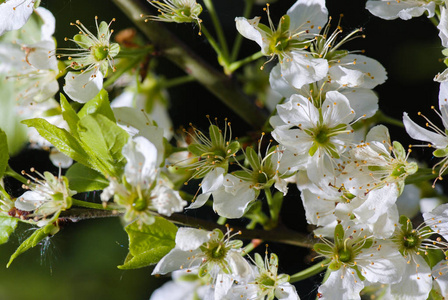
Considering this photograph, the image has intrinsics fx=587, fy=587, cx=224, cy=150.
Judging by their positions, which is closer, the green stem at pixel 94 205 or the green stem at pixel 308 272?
the green stem at pixel 94 205

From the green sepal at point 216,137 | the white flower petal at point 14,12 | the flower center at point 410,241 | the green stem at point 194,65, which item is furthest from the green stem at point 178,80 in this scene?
the flower center at point 410,241

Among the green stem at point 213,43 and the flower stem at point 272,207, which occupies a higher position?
the green stem at point 213,43

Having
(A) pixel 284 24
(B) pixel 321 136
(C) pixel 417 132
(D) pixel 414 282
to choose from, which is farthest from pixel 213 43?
(D) pixel 414 282

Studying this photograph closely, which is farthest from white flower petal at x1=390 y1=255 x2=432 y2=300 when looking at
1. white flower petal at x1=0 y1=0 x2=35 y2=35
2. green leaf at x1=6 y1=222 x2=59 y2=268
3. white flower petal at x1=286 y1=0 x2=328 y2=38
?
white flower petal at x1=0 y1=0 x2=35 y2=35

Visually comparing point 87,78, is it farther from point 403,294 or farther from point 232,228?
point 403,294

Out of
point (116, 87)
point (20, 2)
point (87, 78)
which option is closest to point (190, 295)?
point (116, 87)

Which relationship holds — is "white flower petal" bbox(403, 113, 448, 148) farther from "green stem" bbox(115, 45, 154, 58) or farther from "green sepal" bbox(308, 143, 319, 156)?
"green stem" bbox(115, 45, 154, 58)

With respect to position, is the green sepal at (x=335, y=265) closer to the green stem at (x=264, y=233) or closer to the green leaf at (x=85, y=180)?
the green stem at (x=264, y=233)
